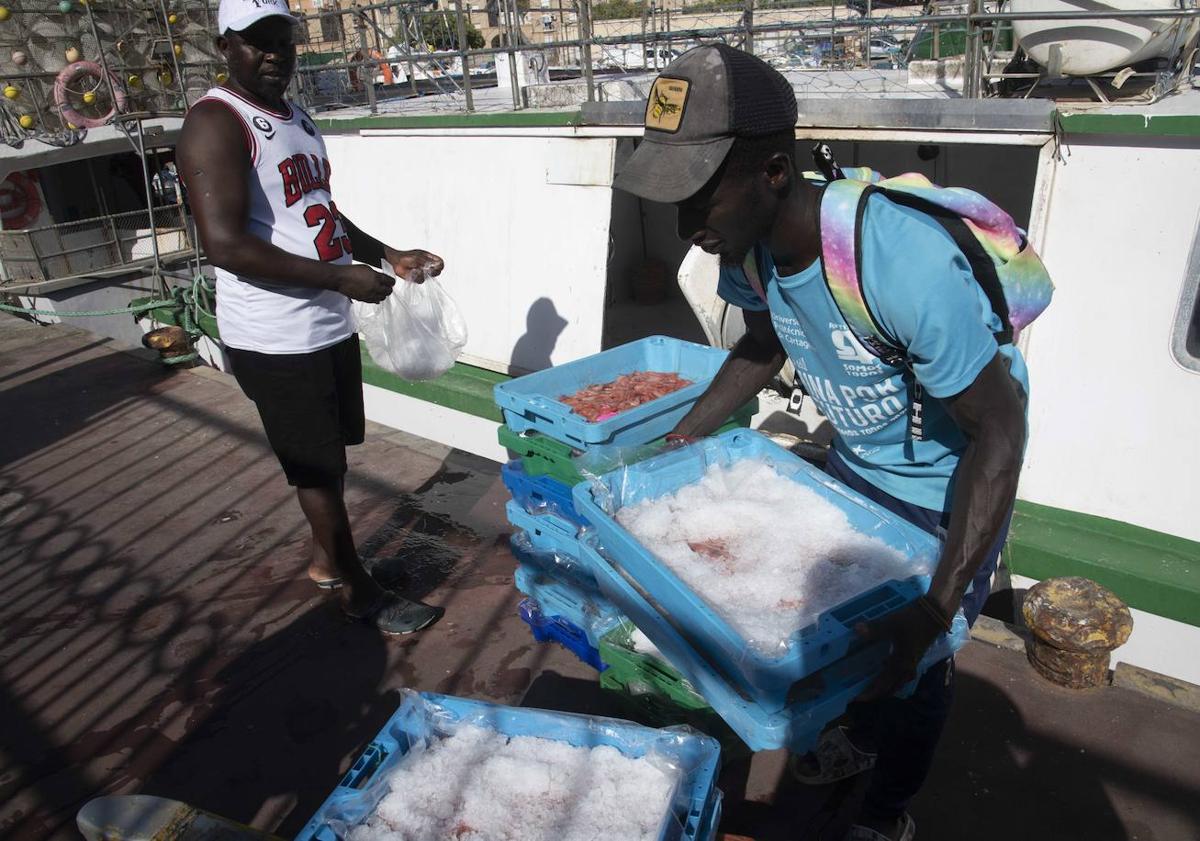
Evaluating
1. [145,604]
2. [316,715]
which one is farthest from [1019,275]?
[145,604]

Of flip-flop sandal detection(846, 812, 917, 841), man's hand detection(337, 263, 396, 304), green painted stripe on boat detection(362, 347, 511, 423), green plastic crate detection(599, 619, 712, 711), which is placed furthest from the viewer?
green painted stripe on boat detection(362, 347, 511, 423)

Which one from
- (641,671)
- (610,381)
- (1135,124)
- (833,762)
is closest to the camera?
(641,671)

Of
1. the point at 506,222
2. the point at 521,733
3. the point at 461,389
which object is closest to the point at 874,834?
the point at 521,733

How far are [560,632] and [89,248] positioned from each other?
11.4 metres

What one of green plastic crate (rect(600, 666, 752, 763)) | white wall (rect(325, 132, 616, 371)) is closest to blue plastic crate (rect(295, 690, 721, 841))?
green plastic crate (rect(600, 666, 752, 763))

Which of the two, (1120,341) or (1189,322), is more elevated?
(1189,322)

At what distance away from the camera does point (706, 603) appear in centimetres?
194

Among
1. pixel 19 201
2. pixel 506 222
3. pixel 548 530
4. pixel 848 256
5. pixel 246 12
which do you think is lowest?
pixel 548 530

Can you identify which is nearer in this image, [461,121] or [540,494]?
[540,494]

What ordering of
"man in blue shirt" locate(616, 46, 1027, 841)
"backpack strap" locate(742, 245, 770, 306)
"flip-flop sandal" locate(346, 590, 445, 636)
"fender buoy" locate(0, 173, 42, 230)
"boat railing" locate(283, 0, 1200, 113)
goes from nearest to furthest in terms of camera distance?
1. "man in blue shirt" locate(616, 46, 1027, 841)
2. "backpack strap" locate(742, 245, 770, 306)
3. "boat railing" locate(283, 0, 1200, 113)
4. "flip-flop sandal" locate(346, 590, 445, 636)
5. "fender buoy" locate(0, 173, 42, 230)

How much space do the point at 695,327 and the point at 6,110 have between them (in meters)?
10.5

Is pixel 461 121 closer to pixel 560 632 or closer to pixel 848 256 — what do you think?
Result: pixel 560 632

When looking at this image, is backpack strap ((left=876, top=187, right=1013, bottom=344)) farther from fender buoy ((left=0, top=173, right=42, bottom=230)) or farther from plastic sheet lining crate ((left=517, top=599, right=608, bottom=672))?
fender buoy ((left=0, top=173, right=42, bottom=230))

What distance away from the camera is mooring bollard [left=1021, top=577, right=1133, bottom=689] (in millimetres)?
3150
